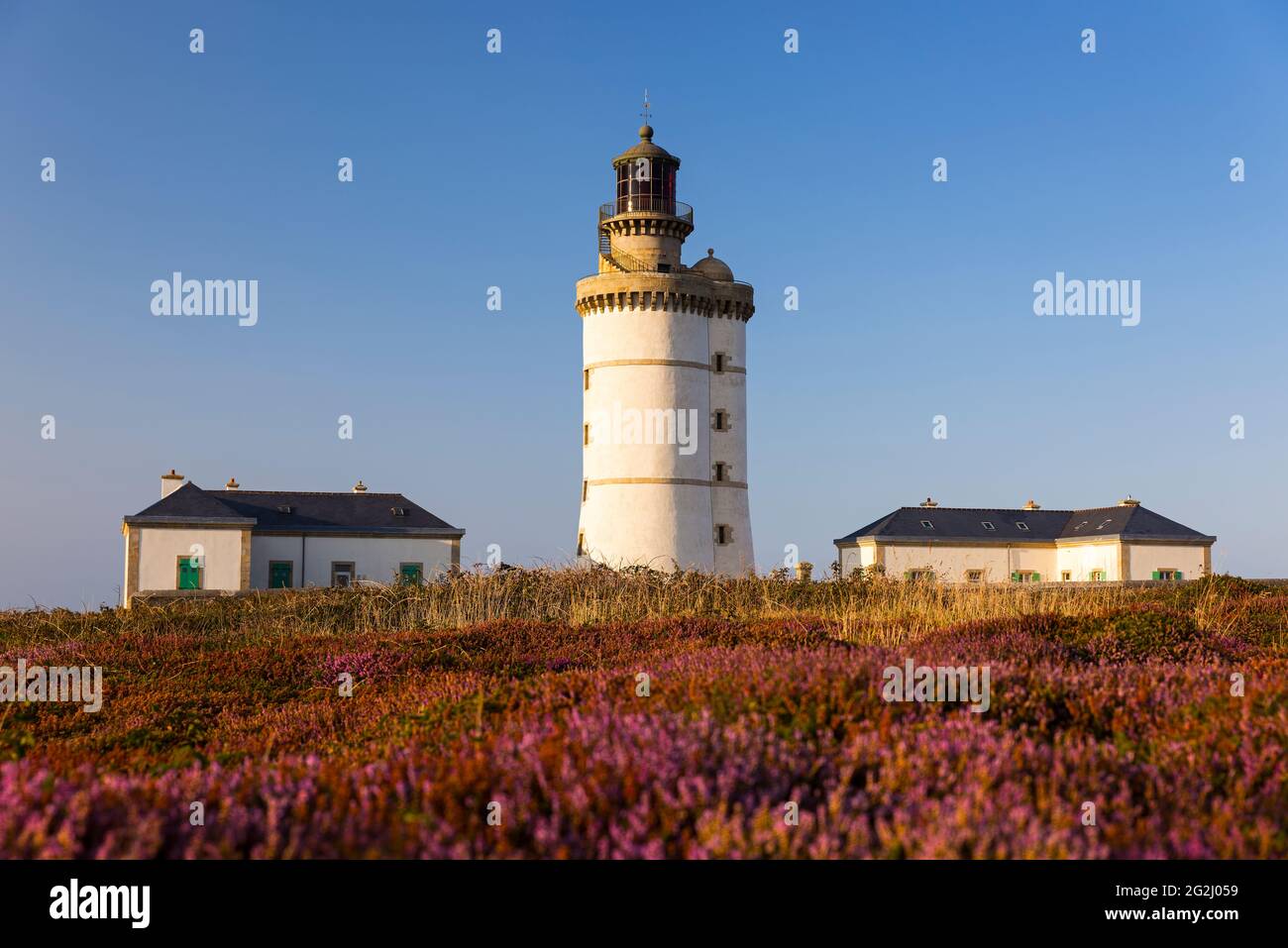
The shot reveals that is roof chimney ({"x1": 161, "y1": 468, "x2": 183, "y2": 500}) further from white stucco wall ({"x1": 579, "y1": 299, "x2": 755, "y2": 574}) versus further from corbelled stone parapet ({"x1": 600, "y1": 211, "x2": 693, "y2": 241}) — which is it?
corbelled stone parapet ({"x1": 600, "y1": 211, "x2": 693, "y2": 241})

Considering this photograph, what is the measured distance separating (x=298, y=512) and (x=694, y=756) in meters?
44.6

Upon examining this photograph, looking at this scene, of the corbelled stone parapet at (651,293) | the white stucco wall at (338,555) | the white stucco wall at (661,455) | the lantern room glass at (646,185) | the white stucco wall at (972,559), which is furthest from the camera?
the white stucco wall at (972,559)

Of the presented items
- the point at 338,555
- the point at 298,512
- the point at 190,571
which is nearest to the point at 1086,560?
the point at 338,555

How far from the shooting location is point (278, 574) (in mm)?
45531

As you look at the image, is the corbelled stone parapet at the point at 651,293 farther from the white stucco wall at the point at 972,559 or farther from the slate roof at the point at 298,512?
the white stucco wall at the point at 972,559

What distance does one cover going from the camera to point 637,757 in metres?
4.78

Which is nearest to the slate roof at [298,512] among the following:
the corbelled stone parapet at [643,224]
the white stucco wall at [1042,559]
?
the corbelled stone parapet at [643,224]

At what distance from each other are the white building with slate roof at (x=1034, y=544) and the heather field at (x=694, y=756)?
1493 inches

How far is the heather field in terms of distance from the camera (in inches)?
159

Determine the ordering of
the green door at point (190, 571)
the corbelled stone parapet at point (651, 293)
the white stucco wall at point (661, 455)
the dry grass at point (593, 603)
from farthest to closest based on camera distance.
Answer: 1. the green door at point (190, 571)
2. the corbelled stone parapet at point (651, 293)
3. the white stucco wall at point (661, 455)
4. the dry grass at point (593, 603)

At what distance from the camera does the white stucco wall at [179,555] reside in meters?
43.5

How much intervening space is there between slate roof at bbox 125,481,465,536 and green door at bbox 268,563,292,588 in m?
1.51

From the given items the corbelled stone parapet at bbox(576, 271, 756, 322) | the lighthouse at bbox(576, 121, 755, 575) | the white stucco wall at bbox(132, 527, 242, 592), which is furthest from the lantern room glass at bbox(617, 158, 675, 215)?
the white stucco wall at bbox(132, 527, 242, 592)

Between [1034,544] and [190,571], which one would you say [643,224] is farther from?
[1034,544]
